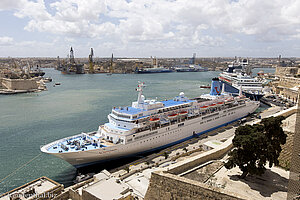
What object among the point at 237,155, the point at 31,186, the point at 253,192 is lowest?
the point at 31,186

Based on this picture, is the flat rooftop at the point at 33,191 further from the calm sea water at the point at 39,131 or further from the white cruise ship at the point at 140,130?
the white cruise ship at the point at 140,130

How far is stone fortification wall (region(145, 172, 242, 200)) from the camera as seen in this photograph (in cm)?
679

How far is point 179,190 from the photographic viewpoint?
24.5ft

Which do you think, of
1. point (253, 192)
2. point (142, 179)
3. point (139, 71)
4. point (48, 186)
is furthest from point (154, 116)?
point (139, 71)

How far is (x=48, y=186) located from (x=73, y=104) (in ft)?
94.4

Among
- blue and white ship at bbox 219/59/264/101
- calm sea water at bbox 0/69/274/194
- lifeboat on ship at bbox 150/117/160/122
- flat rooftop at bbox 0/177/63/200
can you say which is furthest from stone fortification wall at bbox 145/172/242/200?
blue and white ship at bbox 219/59/264/101

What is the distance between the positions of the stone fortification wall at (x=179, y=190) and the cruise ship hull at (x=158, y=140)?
7.96 m

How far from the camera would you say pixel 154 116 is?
18.5 meters

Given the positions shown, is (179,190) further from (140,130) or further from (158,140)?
(158,140)

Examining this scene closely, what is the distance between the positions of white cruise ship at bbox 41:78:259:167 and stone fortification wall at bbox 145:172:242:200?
8.13m

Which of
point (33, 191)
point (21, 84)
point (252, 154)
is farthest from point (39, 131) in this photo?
point (21, 84)

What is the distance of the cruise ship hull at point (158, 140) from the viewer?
15.2 meters

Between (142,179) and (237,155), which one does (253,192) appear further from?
(142,179)

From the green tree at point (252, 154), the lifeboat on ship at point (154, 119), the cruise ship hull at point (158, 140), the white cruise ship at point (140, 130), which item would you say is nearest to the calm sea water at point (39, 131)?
the cruise ship hull at point (158, 140)
